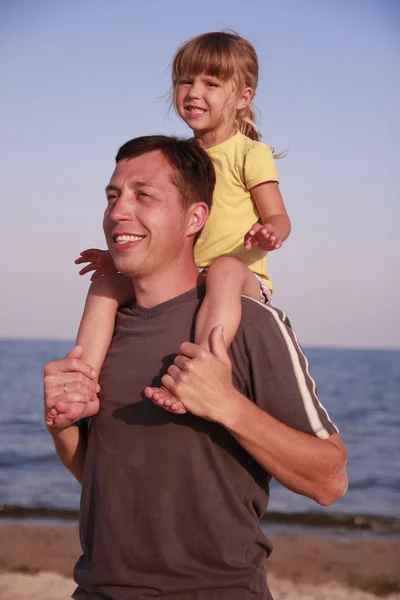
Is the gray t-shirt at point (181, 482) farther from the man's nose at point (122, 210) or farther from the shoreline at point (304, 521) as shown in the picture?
the shoreline at point (304, 521)

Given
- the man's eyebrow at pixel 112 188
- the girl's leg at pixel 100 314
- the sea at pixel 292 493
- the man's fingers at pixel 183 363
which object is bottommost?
the sea at pixel 292 493

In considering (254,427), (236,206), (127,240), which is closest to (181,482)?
(254,427)

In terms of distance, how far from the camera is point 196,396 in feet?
8.09

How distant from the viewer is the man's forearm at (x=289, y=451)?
8.26 feet

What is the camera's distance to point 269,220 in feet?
11.6

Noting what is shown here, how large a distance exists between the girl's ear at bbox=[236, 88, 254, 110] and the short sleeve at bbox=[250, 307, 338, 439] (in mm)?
1690

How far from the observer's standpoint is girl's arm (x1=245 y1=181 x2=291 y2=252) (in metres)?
3.17

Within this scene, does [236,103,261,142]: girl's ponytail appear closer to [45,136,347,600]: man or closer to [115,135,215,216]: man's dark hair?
[115,135,215,216]: man's dark hair

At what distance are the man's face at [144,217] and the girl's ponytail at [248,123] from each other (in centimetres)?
105

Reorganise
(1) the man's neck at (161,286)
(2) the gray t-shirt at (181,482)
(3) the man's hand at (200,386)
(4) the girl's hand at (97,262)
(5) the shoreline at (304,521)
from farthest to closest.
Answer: (5) the shoreline at (304,521) < (4) the girl's hand at (97,262) < (1) the man's neck at (161,286) < (2) the gray t-shirt at (181,482) < (3) the man's hand at (200,386)

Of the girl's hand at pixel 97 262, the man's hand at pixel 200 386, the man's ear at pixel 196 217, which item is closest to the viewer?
the man's hand at pixel 200 386

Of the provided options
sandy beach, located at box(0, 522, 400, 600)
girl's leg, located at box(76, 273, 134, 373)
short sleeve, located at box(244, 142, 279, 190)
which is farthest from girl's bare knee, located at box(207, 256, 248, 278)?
sandy beach, located at box(0, 522, 400, 600)

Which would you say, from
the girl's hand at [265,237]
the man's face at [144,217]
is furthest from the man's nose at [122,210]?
the girl's hand at [265,237]

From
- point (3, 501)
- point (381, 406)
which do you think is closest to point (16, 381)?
point (381, 406)
